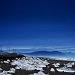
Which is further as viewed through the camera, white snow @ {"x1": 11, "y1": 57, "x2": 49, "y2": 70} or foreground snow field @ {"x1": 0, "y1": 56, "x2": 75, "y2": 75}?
white snow @ {"x1": 11, "y1": 57, "x2": 49, "y2": 70}

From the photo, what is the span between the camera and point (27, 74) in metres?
7.82

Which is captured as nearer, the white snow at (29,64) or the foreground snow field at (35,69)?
the foreground snow field at (35,69)

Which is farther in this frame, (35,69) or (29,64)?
(29,64)

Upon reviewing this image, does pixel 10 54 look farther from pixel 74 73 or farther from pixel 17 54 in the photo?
pixel 74 73

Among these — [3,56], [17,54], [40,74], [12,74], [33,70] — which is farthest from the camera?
[17,54]

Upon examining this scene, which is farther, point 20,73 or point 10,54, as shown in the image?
point 10,54

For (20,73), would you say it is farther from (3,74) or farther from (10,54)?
(10,54)

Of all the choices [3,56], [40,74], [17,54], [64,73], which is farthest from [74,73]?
[17,54]

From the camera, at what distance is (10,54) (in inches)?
687

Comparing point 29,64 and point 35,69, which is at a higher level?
point 29,64

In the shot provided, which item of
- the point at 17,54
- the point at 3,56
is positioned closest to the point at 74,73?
the point at 3,56

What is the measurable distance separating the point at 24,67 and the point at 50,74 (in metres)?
1.64

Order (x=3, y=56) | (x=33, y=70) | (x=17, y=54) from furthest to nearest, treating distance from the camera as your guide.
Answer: (x=17, y=54)
(x=3, y=56)
(x=33, y=70)

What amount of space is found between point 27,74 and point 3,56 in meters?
8.81
